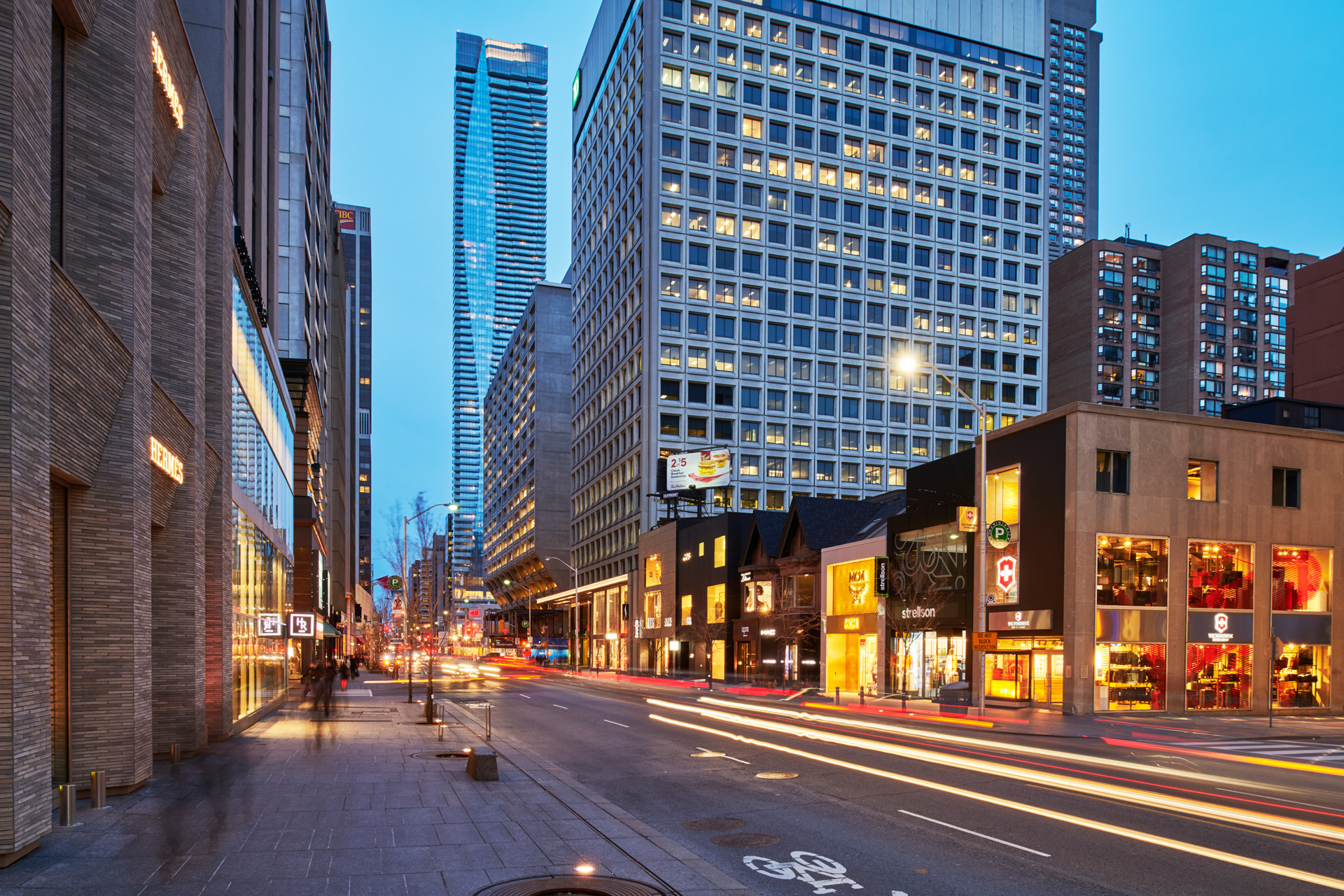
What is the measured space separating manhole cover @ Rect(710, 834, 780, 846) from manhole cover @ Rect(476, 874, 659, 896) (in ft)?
8.93

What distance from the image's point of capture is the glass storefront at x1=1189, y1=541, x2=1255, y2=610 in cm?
3700

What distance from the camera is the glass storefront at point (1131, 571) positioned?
35531 millimetres

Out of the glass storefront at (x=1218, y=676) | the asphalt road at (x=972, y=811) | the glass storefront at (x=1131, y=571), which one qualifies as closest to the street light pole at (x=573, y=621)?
the glass storefront at (x=1218, y=676)

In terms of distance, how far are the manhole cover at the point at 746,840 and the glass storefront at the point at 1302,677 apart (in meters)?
33.5

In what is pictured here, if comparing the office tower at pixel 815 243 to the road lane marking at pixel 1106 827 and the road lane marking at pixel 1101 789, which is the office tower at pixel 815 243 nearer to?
the road lane marking at pixel 1101 789

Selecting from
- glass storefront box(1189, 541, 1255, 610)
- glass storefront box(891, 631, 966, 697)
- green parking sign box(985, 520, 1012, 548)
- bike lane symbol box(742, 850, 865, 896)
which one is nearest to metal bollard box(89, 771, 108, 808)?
bike lane symbol box(742, 850, 865, 896)

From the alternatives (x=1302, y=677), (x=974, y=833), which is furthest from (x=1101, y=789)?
(x=1302, y=677)

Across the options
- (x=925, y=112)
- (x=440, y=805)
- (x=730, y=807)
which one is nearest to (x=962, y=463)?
(x=730, y=807)

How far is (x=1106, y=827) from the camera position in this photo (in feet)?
43.7

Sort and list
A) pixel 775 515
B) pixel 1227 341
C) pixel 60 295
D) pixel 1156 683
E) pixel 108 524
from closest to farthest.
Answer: pixel 60 295 < pixel 108 524 < pixel 1156 683 < pixel 775 515 < pixel 1227 341

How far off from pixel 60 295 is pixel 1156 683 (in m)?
36.6

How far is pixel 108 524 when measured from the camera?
15.8 meters

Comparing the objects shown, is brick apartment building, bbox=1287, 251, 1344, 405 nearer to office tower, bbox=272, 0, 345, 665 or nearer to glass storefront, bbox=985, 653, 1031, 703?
glass storefront, bbox=985, 653, 1031, 703

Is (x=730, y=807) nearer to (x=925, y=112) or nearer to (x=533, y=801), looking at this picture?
(x=533, y=801)
